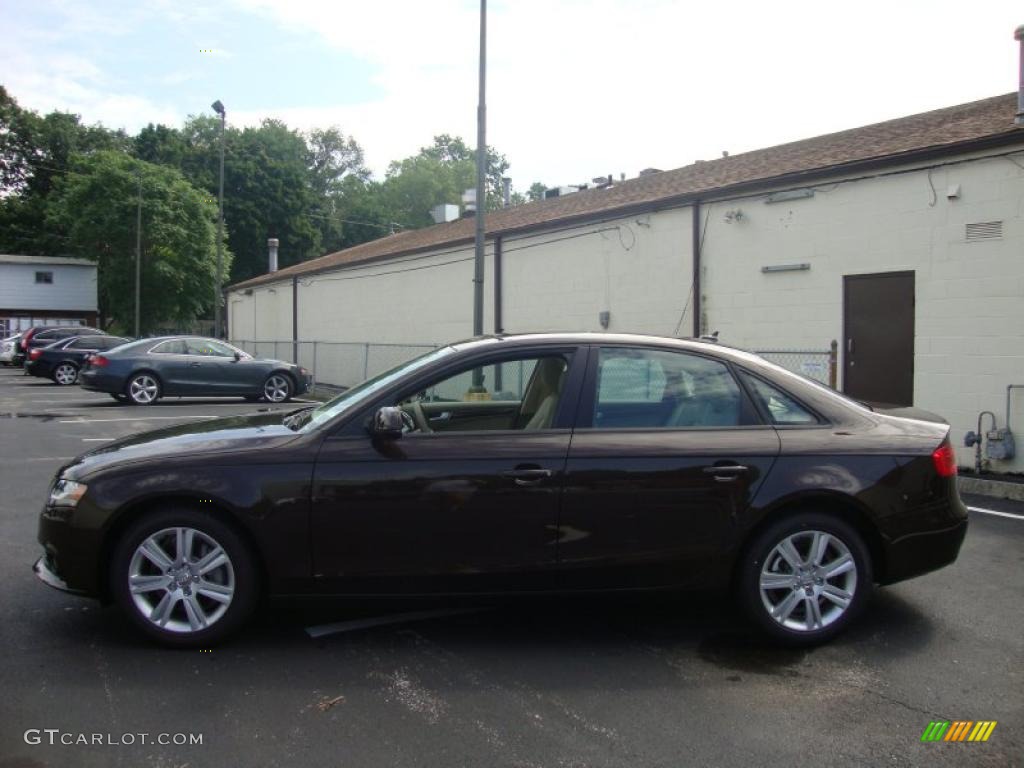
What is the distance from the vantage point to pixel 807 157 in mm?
11844

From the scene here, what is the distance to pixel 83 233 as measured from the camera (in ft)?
137

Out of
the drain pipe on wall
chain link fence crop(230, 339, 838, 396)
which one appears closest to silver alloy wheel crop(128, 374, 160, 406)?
chain link fence crop(230, 339, 838, 396)

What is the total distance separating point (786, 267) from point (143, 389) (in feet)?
39.3

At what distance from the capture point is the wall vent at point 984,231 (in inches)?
346

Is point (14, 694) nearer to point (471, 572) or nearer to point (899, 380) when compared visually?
point (471, 572)

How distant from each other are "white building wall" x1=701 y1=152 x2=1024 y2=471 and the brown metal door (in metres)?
0.11

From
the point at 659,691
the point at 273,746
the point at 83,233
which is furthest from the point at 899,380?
the point at 83,233

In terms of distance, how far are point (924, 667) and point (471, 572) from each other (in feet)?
7.07

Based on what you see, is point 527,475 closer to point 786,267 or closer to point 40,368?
point 786,267

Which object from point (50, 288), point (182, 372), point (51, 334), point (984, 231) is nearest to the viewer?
point (984, 231)

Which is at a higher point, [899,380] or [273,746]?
[899,380]

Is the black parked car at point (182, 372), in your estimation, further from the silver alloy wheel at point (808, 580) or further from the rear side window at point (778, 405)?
the silver alloy wheel at point (808, 580)

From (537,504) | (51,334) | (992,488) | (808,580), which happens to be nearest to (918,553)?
(808,580)

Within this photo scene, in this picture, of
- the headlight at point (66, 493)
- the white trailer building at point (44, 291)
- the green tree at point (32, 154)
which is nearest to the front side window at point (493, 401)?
the headlight at point (66, 493)
